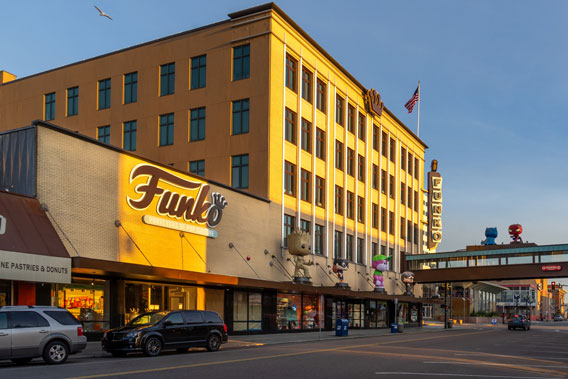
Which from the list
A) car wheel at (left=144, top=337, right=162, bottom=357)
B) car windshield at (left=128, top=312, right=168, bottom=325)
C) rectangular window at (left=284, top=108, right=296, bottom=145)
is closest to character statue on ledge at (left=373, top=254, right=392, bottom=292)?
rectangular window at (left=284, top=108, right=296, bottom=145)

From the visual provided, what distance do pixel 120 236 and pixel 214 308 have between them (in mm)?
8441

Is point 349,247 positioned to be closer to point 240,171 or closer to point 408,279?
point 408,279

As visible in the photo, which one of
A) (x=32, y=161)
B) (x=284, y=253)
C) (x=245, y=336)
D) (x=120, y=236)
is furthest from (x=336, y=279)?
(x=32, y=161)

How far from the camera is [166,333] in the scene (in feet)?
74.1

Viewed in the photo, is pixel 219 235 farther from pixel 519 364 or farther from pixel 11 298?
pixel 519 364

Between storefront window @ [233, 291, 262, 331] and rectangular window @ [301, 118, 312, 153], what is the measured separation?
1297cm

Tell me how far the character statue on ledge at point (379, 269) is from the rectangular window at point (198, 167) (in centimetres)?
2044

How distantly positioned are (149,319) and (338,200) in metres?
31.6

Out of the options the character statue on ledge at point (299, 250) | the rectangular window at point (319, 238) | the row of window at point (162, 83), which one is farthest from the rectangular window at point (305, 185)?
the row of window at point (162, 83)

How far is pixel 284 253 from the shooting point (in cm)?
4219

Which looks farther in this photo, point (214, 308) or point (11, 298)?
point (214, 308)

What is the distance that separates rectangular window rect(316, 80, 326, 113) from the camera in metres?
49.5

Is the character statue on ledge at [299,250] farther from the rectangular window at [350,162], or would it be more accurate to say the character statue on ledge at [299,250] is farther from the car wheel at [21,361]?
the car wheel at [21,361]

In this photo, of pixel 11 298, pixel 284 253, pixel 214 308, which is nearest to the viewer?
pixel 11 298
